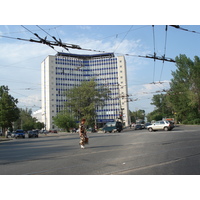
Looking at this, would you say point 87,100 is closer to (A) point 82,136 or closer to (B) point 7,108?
(B) point 7,108

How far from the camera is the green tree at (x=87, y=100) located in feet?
189

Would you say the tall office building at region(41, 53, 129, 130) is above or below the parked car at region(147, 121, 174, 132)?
above

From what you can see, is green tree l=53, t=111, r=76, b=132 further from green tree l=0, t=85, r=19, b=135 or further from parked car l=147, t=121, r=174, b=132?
parked car l=147, t=121, r=174, b=132

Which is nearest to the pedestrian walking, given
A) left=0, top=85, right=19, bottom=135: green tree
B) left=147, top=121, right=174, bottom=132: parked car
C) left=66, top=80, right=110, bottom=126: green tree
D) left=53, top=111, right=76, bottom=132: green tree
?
left=147, top=121, right=174, bottom=132: parked car

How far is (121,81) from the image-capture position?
377 feet

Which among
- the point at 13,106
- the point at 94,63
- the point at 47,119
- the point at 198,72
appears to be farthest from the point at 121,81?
the point at 13,106

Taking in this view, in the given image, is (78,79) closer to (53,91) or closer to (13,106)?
(53,91)

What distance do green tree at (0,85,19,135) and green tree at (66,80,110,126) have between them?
1730cm

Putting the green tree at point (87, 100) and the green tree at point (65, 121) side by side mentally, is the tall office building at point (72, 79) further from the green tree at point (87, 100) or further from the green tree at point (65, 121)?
the green tree at point (87, 100)

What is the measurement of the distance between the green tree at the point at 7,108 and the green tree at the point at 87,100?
1730 cm

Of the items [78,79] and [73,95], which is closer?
[73,95]

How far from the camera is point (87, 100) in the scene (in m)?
58.9

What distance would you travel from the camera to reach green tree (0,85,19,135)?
42.2 m
